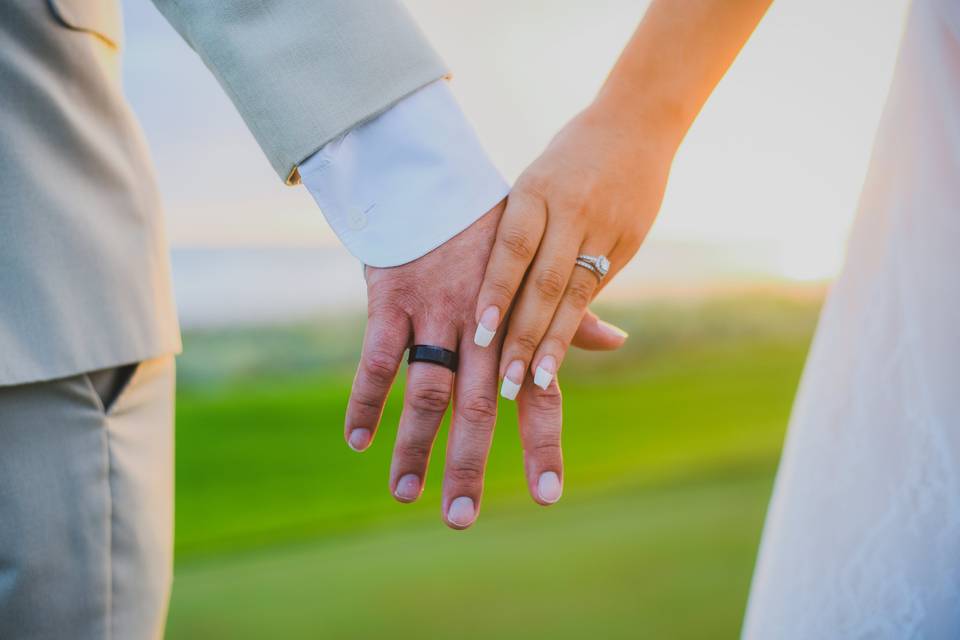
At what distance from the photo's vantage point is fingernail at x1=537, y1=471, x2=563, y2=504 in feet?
3.25

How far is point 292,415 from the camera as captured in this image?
485 cm

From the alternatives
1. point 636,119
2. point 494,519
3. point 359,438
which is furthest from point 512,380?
point 494,519

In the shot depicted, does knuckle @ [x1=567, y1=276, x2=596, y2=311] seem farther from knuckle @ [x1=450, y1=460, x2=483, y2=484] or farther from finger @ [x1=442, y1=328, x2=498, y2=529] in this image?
knuckle @ [x1=450, y1=460, x2=483, y2=484]

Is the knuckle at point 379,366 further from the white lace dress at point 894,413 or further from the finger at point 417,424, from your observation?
the white lace dress at point 894,413

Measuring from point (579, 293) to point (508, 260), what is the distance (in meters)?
0.14

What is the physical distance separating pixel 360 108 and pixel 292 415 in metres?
4.12

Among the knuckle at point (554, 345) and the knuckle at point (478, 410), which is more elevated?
the knuckle at point (554, 345)

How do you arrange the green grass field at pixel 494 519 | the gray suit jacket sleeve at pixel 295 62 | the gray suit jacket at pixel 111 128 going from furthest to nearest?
the green grass field at pixel 494 519
the gray suit jacket sleeve at pixel 295 62
the gray suit jacket at pixel 111 128

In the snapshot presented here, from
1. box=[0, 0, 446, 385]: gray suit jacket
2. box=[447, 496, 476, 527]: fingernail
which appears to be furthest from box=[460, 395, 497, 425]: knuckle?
box=[0, 0, 446, 385]: gray suit jacket

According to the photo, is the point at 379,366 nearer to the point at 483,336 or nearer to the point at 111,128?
Answer: the point at 483,336

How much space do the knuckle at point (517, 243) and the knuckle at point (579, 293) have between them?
9 cm

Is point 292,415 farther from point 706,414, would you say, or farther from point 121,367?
point 121,367

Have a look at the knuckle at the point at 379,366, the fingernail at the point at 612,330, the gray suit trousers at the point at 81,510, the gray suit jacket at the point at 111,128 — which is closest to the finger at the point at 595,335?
the fingernail at the point at 612,330

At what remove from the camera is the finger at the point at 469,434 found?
3.21 feet
